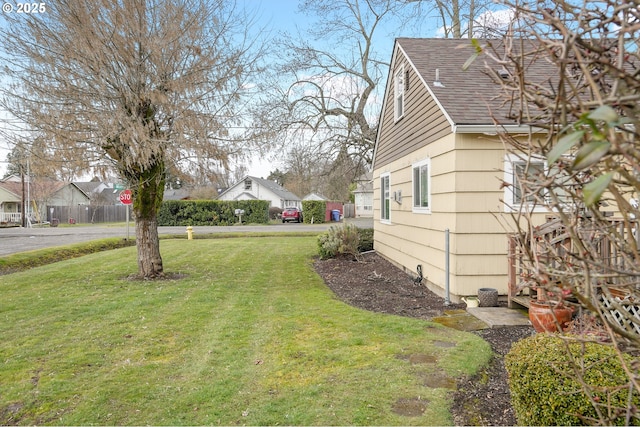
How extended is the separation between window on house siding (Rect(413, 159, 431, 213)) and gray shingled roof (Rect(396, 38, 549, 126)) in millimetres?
1231

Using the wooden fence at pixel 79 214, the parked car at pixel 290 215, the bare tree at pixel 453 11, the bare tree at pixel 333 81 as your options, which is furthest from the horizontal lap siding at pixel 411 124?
the wooden fence at pixel 79 214

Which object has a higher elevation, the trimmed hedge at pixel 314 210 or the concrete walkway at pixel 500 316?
the trimmed hedge at pixel 314 210

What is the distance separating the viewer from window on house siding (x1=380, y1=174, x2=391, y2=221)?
11961mm

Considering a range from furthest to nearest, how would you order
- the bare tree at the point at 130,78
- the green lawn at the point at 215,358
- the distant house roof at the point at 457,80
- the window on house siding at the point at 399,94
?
1. the window on house siding at the point at 399,94
2. the bare tree at the point at 130,78
3. the distant house roof at the point at 457,80
4. the green lawn at the point at 215,358

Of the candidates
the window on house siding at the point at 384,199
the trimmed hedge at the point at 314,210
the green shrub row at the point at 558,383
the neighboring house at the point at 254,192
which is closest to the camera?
the green shrub row at the point at 558,383

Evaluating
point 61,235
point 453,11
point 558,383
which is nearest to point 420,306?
point 558,383

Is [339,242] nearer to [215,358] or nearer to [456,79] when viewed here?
[456,79]

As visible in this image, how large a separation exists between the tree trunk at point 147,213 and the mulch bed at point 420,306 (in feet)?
12.4

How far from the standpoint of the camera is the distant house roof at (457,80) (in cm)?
666

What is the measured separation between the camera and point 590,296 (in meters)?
1.35

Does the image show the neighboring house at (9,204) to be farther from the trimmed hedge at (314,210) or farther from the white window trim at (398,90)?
the white window trim at (398,90)

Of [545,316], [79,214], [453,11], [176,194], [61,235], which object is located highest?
[453,11]

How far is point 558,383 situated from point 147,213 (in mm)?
8029

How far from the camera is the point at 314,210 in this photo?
112ft
